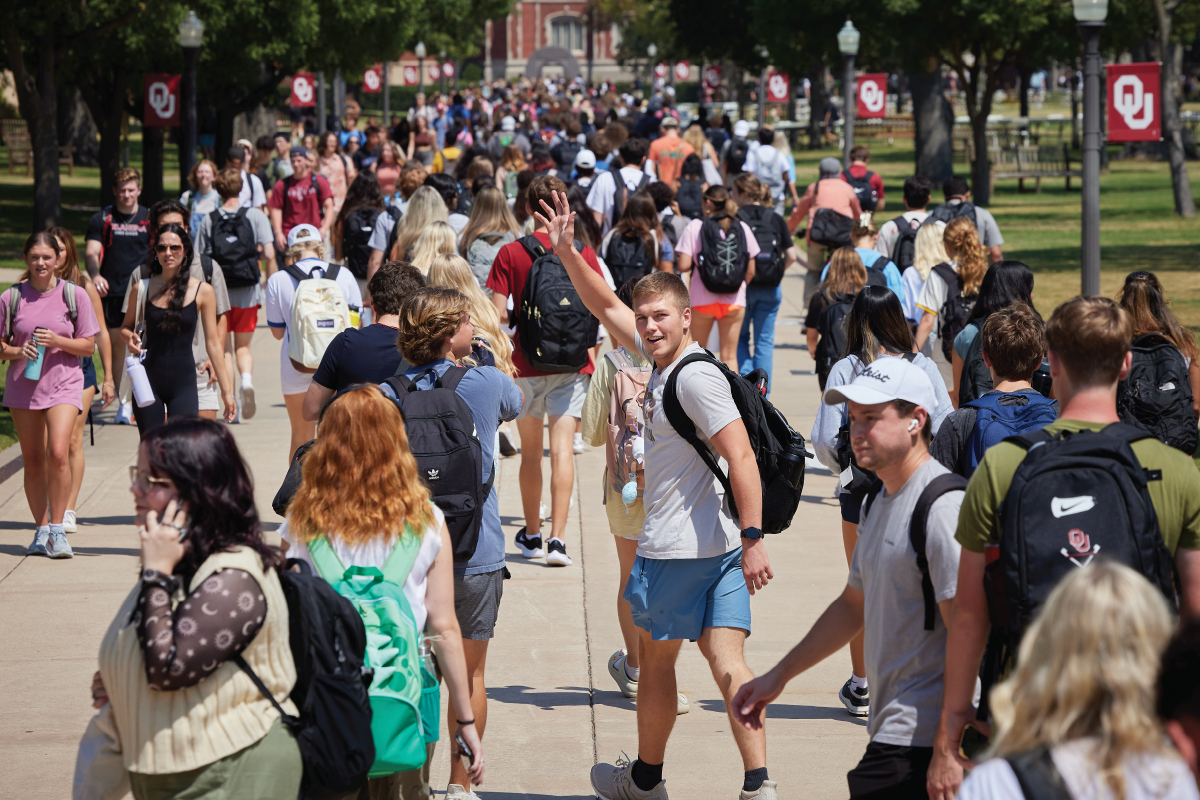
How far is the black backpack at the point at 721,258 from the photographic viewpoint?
1112cm

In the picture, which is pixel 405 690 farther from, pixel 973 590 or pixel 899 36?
pixel 899 36

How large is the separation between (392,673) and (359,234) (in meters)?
8.44

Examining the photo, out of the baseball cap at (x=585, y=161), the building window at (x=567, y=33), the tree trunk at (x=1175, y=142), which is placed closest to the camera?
the baseball cap at (x=585, y=161)

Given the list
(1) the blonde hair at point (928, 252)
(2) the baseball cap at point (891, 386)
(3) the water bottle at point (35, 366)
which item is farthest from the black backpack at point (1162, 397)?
(3) the water bottle at point (35, 366)

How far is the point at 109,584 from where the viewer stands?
309 inches

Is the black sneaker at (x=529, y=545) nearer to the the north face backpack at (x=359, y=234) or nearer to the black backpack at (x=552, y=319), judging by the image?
the black backpack at (x=552, y=319)

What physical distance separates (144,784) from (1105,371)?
2438 millimetres

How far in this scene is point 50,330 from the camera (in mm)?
8016

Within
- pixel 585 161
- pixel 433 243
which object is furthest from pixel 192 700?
pixel 585 161

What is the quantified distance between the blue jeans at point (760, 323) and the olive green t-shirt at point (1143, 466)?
8443 millimetres

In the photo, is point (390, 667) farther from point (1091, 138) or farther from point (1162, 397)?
point (1091, 138)

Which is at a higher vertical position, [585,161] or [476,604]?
[585,161]

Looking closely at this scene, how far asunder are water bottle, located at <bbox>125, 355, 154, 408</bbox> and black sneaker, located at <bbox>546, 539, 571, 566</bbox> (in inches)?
95.0

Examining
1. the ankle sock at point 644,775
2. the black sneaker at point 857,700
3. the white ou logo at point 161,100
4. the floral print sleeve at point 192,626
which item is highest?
the white ou logo at point 161,100
